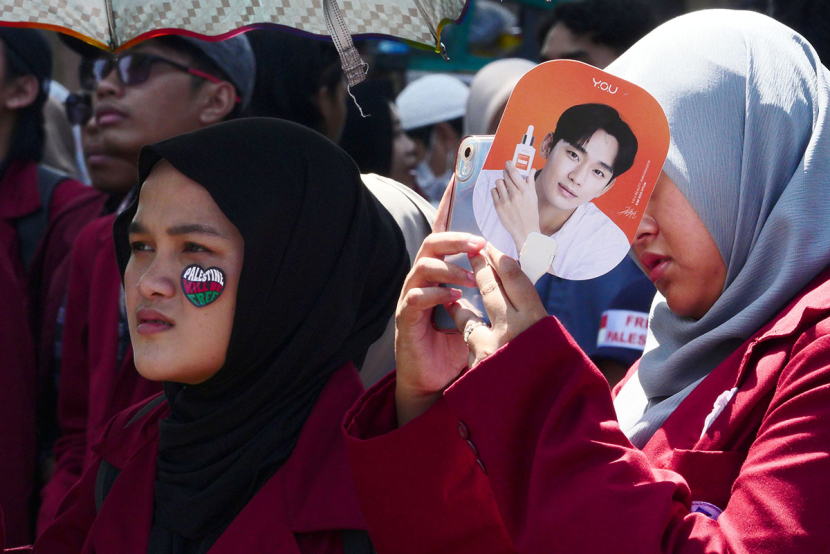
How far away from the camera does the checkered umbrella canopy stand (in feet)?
6.23

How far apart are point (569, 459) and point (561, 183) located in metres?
0.44

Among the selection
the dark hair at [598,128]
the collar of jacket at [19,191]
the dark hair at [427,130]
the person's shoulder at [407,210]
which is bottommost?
the dark hair at [427,130]

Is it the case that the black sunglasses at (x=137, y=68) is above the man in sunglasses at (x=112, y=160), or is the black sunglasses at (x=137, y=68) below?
above

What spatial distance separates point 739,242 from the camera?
4.91ft

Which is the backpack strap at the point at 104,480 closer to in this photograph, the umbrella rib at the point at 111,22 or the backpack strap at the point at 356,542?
the backpack strap at the point at 356,542

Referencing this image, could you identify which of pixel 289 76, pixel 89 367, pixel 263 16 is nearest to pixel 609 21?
pixel 289 76

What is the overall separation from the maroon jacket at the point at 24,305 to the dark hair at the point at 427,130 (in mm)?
3125

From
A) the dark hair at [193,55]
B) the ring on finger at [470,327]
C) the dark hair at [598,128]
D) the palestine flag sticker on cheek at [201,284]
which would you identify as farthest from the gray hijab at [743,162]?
the dark hair at [193,55]

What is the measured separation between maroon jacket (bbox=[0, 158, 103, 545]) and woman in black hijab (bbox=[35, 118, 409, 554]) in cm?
100

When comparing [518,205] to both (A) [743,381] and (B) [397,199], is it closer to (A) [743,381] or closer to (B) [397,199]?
(A) [743,381]

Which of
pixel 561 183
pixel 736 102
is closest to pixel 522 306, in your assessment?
pixel 561 183

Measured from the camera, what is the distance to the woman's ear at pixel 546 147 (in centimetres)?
139

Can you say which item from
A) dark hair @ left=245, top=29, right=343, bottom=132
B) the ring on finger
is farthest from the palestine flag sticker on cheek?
dark hair @ left=245, top=29, right=343, bottom=132

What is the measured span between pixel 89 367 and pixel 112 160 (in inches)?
36.1
